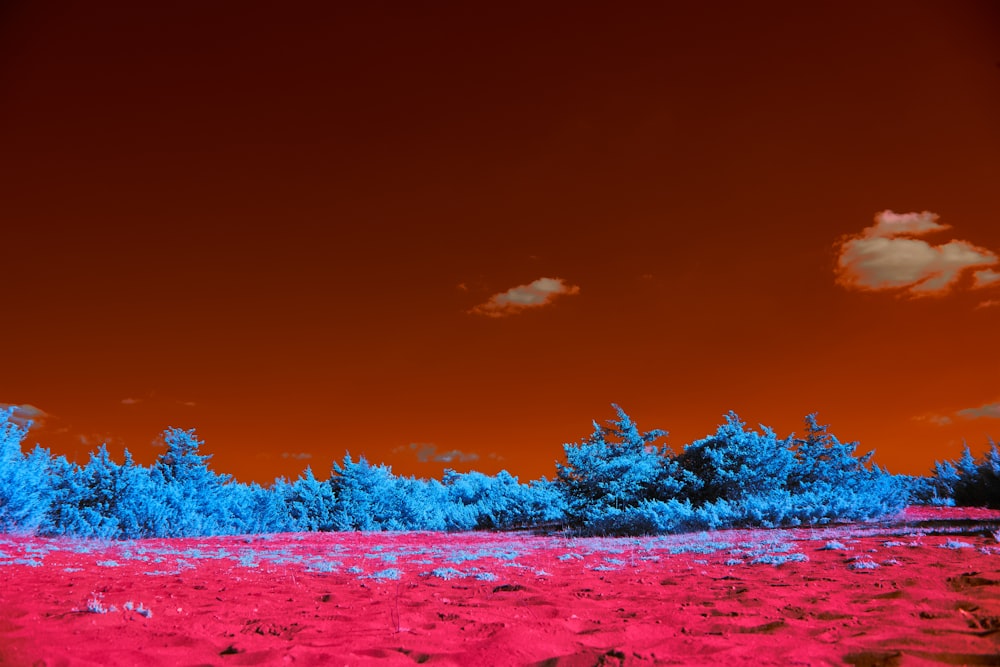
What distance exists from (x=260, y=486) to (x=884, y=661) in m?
37.0

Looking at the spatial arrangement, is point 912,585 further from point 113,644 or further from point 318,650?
point 113,644

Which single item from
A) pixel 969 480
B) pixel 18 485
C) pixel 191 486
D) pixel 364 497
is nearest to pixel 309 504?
pixel 364 497

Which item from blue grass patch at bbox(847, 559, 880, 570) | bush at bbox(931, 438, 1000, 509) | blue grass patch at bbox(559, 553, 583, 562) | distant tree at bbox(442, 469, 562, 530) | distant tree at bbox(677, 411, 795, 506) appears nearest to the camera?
blue grass patch at bbox(847, 559, 880, 570)

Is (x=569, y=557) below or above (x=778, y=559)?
above

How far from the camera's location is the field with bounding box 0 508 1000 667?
4.65m

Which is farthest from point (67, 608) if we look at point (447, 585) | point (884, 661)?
point (884, 661)

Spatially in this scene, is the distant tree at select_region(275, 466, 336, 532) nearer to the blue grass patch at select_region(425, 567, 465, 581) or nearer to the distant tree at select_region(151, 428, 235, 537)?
the distant tree at select_region(151, 428, 235, 537)

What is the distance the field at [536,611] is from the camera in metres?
4.65

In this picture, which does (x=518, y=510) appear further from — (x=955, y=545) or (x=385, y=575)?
(x=955, y=545)

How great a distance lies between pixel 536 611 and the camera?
20.9 feet

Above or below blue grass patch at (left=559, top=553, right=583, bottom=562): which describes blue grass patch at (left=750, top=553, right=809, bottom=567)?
below

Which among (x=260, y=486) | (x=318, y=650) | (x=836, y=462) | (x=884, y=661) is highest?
(x=260, y=486)

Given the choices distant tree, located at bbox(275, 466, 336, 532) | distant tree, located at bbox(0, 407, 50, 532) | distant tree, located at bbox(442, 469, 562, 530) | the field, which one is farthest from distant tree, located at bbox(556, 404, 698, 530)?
distant tree, located at bbox(0, 407, 50, 532)

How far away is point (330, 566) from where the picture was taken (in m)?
11.5
